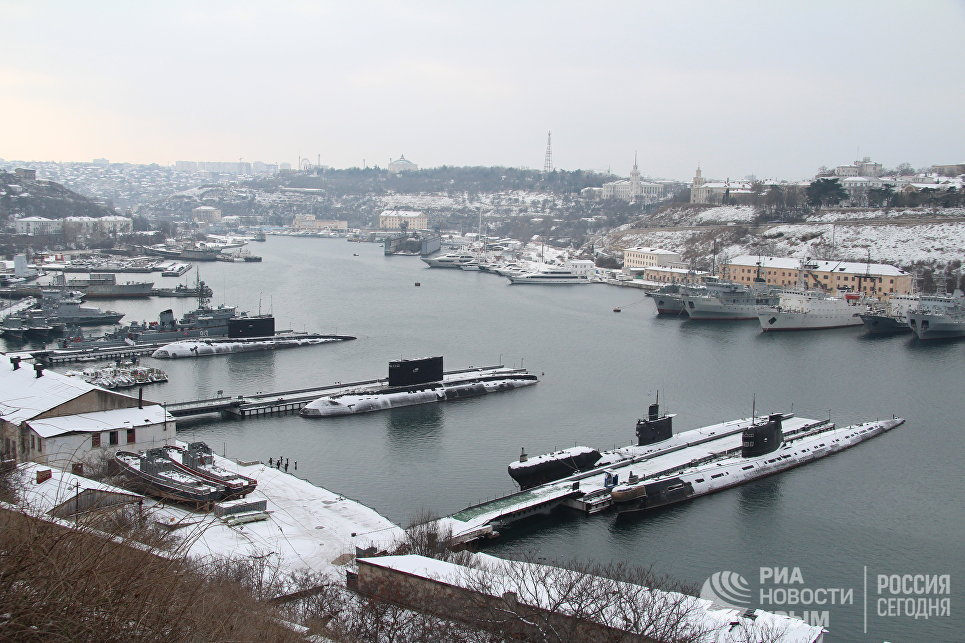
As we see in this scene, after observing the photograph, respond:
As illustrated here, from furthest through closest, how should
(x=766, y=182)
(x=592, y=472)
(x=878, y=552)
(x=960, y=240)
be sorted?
(x=766, y=182) → (x=960, y=240) → (x=592, y=472) → (x=878, y=552)

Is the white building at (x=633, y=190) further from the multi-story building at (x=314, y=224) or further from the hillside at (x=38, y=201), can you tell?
the hillside at (x=38, y=201)

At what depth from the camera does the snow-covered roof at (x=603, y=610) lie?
3.78m

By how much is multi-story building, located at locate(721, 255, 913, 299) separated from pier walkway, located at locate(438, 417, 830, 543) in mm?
13143

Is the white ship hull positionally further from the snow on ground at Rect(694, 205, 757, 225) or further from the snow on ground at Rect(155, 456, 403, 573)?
the snow on ground at Rect(155, 456, 403, 573)

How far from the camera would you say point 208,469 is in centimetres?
682

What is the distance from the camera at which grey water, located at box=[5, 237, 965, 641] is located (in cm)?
629

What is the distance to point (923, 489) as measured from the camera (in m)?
7.94

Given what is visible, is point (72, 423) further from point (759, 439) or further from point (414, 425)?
point (759, 439)

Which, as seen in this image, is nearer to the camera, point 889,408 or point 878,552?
point 878,552

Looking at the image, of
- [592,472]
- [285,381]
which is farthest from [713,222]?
[592,472]

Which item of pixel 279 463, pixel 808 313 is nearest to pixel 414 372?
pixel 279 463

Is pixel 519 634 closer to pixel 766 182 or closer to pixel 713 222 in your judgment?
pixel 713 222

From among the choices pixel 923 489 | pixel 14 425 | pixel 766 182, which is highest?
pixel 766 182

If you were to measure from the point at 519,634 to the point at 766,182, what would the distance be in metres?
38.5
